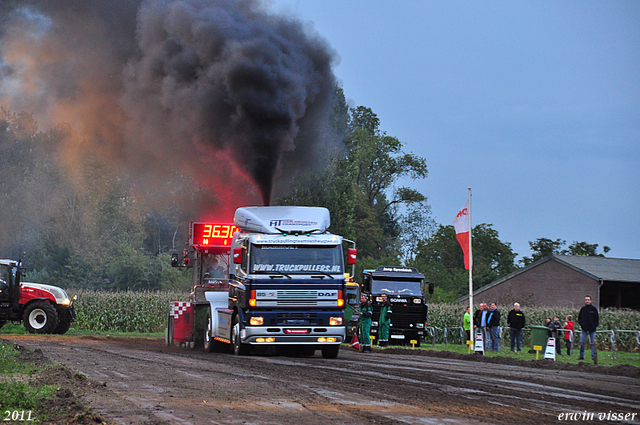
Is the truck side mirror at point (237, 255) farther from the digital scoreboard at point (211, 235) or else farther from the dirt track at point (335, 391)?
the digital scoreboard at point (211, 235)

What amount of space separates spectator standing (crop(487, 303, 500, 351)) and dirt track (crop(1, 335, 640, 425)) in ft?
26.3

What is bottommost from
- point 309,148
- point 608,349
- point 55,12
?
point 608,349

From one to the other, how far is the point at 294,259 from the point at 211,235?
4751 mm

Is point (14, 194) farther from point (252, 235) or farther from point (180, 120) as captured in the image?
point (252, 235)

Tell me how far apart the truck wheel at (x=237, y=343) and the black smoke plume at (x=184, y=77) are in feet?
23.5

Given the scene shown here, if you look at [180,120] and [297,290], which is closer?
[297,290]

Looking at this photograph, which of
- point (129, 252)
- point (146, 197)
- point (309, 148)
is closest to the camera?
point (309, 148)

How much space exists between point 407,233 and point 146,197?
104 feet

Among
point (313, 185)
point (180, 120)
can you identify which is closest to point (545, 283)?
point (313, 185)

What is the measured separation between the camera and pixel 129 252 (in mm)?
57375

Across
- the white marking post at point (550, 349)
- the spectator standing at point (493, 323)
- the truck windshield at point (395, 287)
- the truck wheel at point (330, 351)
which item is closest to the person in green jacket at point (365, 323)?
the truck wheel at point (330, 351)

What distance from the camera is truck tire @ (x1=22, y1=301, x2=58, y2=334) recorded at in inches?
1157

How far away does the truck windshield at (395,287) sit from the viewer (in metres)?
32.1

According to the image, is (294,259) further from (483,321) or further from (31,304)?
(31,304)
